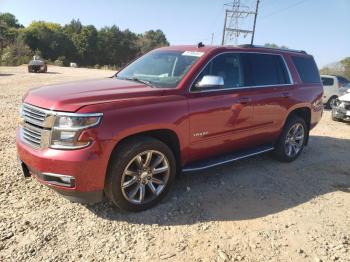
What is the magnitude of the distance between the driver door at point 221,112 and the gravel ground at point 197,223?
631mm

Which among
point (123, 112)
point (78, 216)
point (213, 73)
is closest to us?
point (123, 112)

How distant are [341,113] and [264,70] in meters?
7.29

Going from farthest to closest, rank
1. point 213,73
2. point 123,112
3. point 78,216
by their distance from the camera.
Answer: point 213,73, point 78,216, point 123,112

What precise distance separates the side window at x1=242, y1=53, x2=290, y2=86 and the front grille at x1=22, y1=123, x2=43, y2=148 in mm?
2996

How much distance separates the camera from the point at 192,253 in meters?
3.54

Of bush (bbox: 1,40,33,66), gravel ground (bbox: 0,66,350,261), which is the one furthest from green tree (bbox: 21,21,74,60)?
gravel ground (bbox: 0,66,350,261)

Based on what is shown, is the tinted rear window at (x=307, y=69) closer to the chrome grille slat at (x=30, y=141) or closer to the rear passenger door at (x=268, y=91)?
the rear passenger door at (x=268, y=91)

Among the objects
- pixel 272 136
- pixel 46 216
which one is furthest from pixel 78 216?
pixel 272 136

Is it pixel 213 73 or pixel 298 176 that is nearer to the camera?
pixel 213 73

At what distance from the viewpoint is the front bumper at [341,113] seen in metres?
11.6

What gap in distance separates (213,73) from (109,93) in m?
1.56

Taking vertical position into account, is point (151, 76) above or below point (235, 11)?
below

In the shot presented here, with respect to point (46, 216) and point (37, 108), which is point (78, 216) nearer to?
point (46, 216)

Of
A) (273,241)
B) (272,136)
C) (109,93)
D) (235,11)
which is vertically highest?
(235,11)
